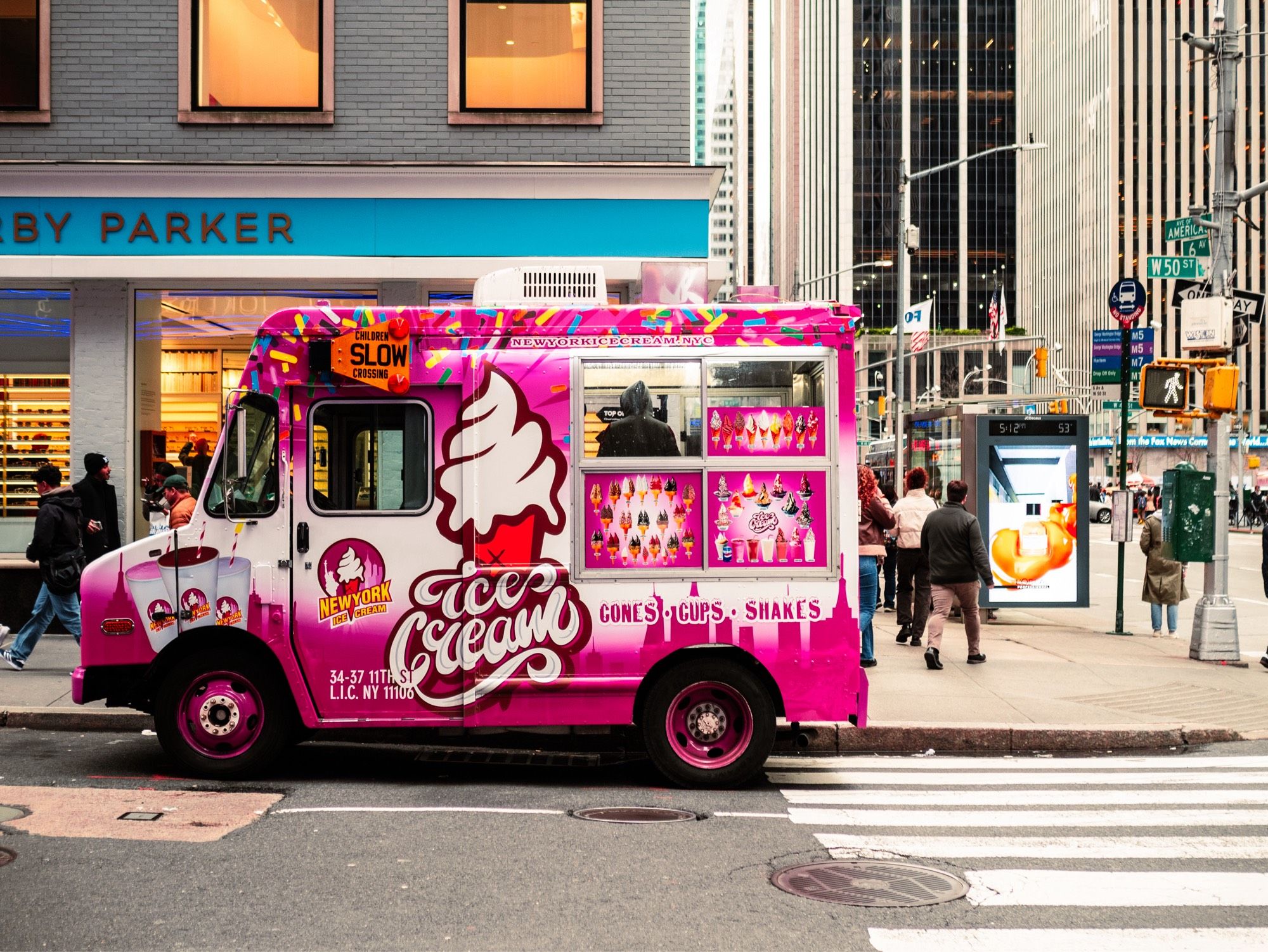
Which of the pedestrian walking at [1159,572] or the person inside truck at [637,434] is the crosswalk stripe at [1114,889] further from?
→ the pedestrian walking at [1159,572]

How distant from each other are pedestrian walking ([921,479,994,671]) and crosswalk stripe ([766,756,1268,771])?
317 cm

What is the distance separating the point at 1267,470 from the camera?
99188 mm

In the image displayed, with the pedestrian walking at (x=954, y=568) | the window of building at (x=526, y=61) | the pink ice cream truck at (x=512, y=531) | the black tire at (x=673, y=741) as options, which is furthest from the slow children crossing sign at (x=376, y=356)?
the window of building at (x=526, y=61)

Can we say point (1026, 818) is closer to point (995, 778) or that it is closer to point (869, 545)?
point (995, 778)

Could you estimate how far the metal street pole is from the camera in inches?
542

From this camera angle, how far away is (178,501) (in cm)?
1128

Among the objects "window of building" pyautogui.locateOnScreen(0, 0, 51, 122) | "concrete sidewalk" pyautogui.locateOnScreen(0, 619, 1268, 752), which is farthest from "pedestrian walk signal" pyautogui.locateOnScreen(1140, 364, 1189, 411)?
"window of building" pyautogui.locateOnScreen(0, 0, 51, 122)

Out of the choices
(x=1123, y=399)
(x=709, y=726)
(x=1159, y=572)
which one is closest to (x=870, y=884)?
(x=709, y=726)

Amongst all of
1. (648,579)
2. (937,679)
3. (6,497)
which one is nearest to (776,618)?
(648,579)

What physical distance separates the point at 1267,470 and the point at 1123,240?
25.4 metres

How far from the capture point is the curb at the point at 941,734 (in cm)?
958

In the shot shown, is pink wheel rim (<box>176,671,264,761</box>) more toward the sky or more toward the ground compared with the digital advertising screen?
more toward the ground

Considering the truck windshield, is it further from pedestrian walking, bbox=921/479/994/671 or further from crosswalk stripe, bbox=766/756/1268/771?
pedestrian walking, bbox=921/479/994/671

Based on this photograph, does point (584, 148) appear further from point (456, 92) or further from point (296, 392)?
point (296, 392)
